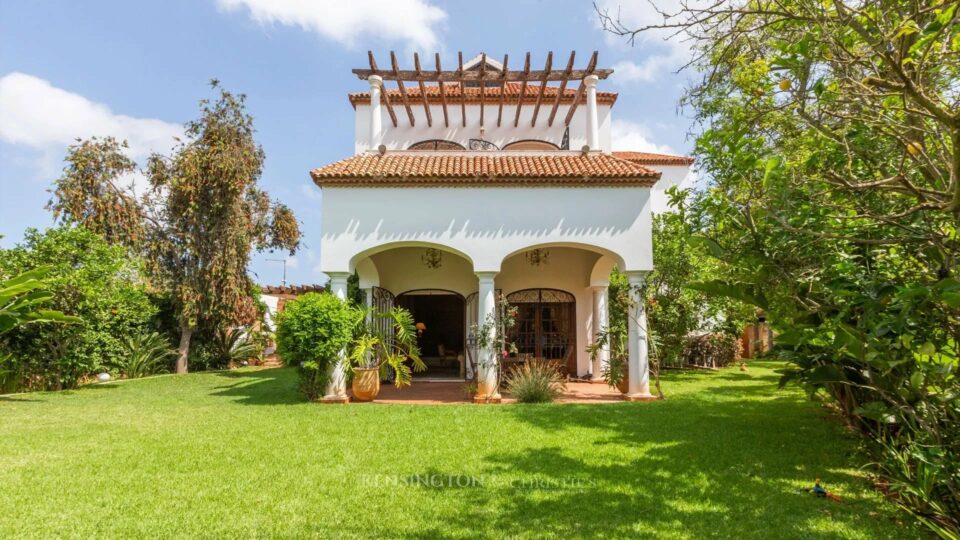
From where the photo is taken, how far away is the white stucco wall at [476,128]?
1689cm

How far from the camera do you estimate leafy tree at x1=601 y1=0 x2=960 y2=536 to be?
144 inches

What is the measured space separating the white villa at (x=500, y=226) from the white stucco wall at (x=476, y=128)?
105 cm

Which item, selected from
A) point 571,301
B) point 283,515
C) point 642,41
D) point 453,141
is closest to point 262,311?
point 453,141

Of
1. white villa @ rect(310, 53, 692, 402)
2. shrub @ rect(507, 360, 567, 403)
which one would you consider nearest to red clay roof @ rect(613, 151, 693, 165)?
white villa @ rect(310, 53, 692, 402)

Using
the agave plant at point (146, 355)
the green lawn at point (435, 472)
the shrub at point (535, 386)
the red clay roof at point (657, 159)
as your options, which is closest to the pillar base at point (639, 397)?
the green lawn at point (435, 472)

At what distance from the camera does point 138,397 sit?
12.0 metres

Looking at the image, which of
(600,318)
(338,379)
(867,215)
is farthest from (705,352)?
(867,215)

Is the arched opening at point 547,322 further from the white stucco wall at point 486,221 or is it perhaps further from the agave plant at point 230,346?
the agave plant at point 230,346

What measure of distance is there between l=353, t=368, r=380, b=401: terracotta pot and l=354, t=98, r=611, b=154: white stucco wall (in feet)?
28.7

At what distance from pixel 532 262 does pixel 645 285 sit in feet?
16.5

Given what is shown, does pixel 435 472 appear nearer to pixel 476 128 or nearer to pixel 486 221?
pixel 486 221

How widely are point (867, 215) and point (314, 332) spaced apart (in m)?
9.67

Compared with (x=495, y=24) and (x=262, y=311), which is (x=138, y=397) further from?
(x=495, y=24)

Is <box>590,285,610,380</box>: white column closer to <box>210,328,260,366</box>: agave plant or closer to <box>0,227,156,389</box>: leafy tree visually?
<box>0,227,156,389</box>: leafy tree
